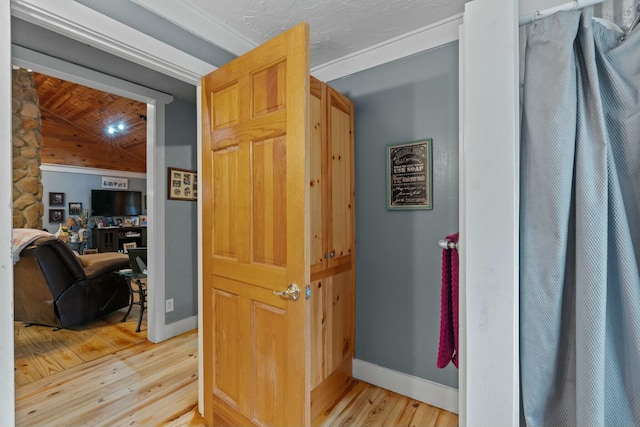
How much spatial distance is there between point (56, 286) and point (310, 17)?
3.29 metres

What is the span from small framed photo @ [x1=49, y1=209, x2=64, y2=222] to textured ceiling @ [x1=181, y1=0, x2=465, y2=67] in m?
7.14

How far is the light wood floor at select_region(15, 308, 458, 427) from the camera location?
1.79 metres

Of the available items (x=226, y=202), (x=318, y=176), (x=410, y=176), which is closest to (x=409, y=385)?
(x=410, y=176)

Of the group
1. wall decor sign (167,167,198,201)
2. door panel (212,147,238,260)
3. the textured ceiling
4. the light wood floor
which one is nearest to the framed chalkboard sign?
the textured ceiling

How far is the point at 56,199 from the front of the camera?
21.4ft

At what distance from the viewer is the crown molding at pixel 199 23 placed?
1546mm

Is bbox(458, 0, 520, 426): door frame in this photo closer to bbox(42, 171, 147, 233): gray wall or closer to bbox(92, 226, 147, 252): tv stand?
bbox(92, 226, 147, 252): tv stand

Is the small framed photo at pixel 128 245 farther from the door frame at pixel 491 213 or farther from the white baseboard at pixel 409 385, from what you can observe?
the door frame at pixel 491 213

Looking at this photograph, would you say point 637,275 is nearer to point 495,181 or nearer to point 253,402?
point 495,181

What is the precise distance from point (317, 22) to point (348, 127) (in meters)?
0.67

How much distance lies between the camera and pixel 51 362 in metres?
2.44

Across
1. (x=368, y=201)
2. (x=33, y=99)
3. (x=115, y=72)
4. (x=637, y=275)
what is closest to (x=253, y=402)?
(x=368, y=201)

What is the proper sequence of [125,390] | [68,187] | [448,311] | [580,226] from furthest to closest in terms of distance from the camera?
[68,187] → [125,390] → [448,311] → [580,226]

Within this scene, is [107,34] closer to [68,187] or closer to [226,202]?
[226,202]
